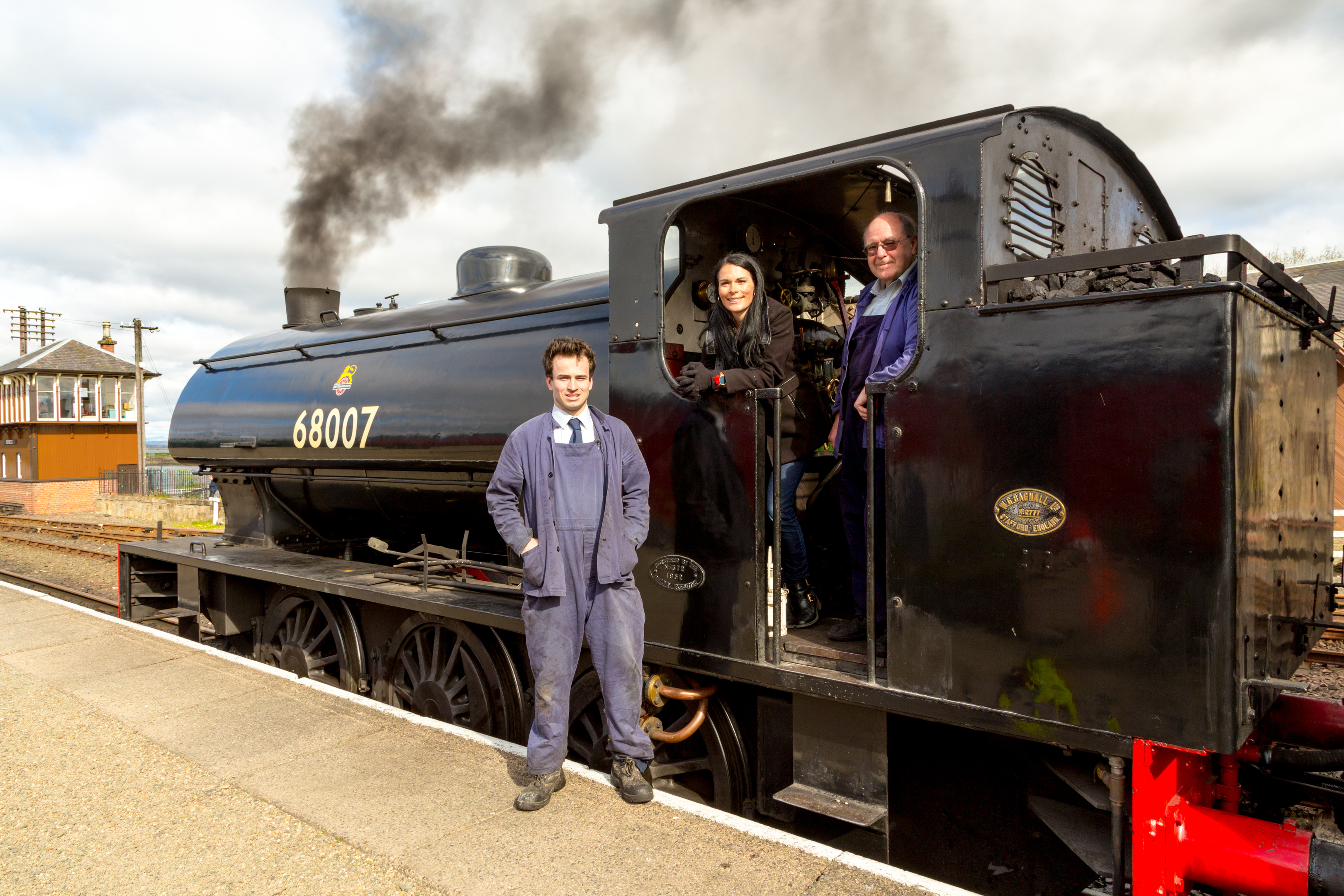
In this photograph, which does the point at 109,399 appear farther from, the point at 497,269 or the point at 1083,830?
the point at 1083,830

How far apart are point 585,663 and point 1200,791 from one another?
2.35 meters

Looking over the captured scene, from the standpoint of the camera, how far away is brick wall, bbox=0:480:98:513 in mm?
31359

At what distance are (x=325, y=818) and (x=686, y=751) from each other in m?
1.41

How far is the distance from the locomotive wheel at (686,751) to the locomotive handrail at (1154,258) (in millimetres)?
1967

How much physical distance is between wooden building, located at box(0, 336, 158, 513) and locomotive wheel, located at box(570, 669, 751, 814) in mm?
34988

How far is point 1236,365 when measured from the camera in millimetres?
2033

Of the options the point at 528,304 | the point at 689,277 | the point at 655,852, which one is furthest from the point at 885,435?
the point at 528,304

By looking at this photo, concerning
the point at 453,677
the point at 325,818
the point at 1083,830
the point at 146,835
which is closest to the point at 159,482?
the point at 453,677

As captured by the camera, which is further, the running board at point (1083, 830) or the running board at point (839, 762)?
the running board at point (839, 762)

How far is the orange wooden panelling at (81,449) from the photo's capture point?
3216cm

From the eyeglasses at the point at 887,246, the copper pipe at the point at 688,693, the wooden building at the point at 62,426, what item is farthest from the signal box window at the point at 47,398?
the eyeglasses at the point at 887,246

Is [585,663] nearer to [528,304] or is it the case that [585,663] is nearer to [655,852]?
[655,852]

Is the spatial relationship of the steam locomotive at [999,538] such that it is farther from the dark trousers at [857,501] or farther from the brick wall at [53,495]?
the brick wall at [53,495]

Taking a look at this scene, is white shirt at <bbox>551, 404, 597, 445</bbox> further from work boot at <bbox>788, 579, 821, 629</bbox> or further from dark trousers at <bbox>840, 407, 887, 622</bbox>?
work boot at <bbox>788, 579, 821, 629</bbox>
